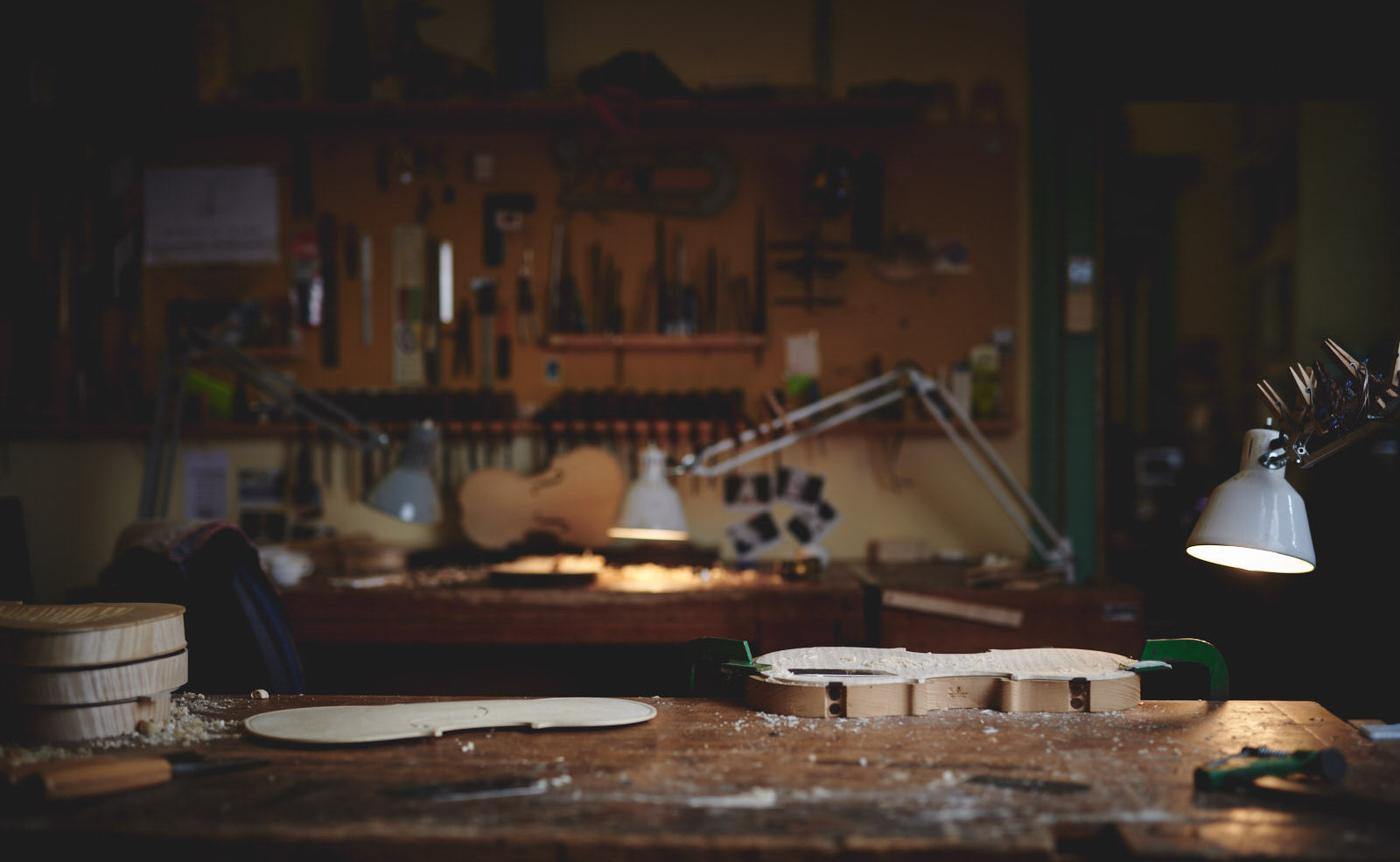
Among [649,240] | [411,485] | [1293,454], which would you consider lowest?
[411,485]

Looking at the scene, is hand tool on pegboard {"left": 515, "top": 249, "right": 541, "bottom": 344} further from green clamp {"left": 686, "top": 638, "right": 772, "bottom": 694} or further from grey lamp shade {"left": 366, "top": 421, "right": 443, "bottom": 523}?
green clamp {"left": 686, "top": 638, "right": 772, "bottom": 694}

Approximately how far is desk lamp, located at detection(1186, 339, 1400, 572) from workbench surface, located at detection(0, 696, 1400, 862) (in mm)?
337

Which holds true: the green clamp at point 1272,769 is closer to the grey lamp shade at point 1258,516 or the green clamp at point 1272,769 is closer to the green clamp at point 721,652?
the grey lamp shade at point 1258,516

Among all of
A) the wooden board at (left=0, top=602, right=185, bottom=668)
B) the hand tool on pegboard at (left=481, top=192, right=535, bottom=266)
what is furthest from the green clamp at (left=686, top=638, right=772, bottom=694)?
the hand tool on pegboard at (left=481, top=192, right=535, bottom=266)

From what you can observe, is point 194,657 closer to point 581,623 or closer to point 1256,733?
point 581,623

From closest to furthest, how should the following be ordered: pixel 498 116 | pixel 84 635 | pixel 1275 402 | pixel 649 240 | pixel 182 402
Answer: pixel 84 635, pixel 1275 402, pixel 182 402, pixel 498 116, pixel 649 240

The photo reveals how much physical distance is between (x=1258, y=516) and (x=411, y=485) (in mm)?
2364

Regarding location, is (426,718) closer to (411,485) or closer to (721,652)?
(721,652)

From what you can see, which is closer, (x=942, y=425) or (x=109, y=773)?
(x=109, y=773)

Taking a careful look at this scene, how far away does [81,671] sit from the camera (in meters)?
1.49

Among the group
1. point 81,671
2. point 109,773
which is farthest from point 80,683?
point 109,773

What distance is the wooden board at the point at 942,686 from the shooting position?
169cm

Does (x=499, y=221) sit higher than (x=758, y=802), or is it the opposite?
(x=499, y=221)

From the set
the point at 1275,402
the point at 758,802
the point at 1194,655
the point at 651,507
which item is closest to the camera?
the point at 758,802
